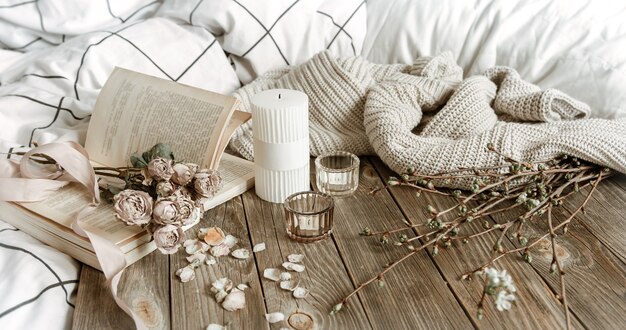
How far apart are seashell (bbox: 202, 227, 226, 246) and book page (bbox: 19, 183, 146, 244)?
0.08 meters

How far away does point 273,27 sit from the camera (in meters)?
1.11

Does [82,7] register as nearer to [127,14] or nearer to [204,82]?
[127,14]

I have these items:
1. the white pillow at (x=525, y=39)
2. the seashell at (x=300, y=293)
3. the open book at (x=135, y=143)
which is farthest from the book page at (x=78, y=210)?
the white pillow at (x=525, y=39)

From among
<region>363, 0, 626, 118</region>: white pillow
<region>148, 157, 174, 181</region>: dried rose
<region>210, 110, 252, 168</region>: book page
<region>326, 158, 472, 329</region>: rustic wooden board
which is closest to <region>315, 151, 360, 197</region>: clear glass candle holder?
<region>326, 158, 472, 329</region>: rustic wooden board

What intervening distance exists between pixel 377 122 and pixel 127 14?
0.58m

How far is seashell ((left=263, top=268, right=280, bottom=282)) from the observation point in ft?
2.24

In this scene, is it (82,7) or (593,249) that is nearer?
(593,249)

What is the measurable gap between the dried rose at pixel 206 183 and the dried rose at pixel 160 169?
34 millimetres

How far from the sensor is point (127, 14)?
1.14 m

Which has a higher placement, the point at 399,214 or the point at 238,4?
the point at 238,4

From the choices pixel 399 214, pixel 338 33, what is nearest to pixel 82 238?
pixel 399 214

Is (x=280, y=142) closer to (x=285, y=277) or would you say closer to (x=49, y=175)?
(x=285, y=277)

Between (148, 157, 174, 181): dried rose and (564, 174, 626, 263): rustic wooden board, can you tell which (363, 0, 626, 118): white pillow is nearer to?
(564, 174, 626, 263): rustic wooden board

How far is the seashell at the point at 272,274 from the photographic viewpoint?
68 cm
